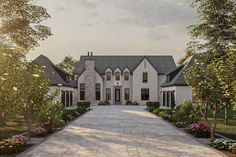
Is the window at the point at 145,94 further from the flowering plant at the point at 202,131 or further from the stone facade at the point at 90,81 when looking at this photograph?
the flowering plant at the point at 202,131

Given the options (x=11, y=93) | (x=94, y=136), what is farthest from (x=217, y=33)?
(x=11, y=93)

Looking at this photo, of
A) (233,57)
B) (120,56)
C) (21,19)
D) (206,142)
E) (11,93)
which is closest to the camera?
(11,93)

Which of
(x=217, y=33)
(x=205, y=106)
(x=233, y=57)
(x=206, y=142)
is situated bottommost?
(x=206, y=142)

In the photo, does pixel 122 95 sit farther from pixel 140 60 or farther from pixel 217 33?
pixel 217 33

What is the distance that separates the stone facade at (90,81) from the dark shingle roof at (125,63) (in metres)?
1.89

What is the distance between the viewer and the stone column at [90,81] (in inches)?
2422

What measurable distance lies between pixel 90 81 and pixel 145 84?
9.59 meters

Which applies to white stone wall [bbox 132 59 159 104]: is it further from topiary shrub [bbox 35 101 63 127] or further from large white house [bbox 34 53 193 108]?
topiary shrub [bbox 35 101 63 127]

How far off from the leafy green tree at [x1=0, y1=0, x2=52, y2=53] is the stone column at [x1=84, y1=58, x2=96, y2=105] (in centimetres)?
3153

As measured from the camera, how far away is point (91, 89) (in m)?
61.5

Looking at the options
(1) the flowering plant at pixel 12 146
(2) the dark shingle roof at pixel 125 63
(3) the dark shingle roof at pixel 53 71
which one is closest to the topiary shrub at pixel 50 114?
(1) the flowering plant at pixel 12 146

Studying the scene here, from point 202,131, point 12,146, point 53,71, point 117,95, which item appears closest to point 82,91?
point 117,95

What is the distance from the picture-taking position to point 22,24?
28.8m

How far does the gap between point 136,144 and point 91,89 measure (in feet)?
151
